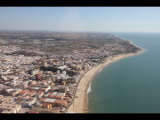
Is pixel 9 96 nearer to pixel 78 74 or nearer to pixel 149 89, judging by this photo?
pixel 78 74

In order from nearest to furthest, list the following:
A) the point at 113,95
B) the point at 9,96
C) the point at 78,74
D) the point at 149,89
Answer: the point at 9,96, the point at 113,95, the point at 149,89, the point at 78,74

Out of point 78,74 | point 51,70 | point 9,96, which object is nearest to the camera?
point 9,96

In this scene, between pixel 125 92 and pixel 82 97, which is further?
pixel 125 92

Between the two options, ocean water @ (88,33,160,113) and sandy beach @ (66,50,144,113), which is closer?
sandy beach @ (66,50,144,113)

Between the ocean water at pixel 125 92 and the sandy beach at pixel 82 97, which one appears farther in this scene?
the ocean water at pixel 125 92
